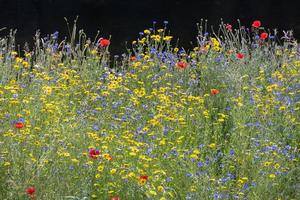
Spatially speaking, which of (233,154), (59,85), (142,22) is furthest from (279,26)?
(233,154)

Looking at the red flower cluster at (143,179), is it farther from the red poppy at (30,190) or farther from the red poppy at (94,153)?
the red poppy at (30,190)

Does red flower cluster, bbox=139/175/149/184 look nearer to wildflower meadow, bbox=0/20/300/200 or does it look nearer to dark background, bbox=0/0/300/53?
wildflower meadow, bbox=0/20/300/200

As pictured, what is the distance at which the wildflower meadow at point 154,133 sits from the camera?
15.0 feet

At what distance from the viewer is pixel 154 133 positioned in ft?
17.6

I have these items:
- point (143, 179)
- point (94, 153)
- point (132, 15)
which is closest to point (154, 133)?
point (94, 153)

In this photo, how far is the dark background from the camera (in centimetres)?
1541

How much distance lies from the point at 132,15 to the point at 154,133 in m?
12.2

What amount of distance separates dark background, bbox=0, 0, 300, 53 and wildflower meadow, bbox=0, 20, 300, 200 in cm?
658

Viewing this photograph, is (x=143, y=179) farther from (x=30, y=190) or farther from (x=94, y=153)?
(x=30, y=190)

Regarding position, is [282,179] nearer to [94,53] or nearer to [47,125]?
[47,125]

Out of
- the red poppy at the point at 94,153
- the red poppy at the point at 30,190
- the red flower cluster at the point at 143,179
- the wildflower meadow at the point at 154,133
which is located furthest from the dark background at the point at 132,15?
the red poppy at the point at 30,190

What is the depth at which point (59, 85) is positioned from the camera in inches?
265

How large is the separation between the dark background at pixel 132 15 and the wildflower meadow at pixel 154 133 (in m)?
6.58

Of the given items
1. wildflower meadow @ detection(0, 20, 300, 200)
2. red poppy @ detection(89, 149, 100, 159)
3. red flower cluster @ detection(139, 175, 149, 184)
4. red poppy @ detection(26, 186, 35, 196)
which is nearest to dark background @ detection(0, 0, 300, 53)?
wildflower meadow @ detection(0, 20, 300, 200)
